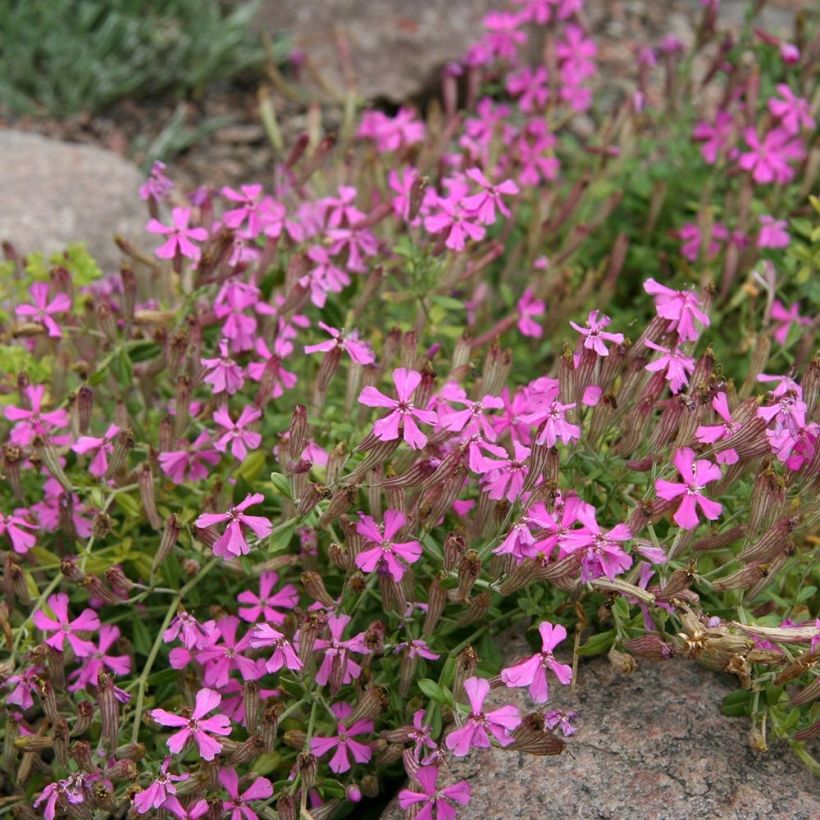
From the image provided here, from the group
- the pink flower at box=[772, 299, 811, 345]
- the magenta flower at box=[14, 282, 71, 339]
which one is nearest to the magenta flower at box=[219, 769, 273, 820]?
the magenta flower at box=[14, 282, 71, 339]

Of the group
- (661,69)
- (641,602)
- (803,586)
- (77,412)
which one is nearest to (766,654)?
(641,602)

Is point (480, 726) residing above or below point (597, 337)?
below

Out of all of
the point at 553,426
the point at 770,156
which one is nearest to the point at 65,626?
the point at 553,426

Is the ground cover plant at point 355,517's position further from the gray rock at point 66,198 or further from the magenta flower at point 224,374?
the gray rock at point 66,198

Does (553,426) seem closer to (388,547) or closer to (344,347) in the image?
(388,547)

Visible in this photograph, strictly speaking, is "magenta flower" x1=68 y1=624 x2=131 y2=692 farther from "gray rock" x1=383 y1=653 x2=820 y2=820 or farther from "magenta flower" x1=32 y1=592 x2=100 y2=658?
"gray rock" x1=383 y1=653 x2=820 y2=820

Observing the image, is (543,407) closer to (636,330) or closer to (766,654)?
(766,654)
